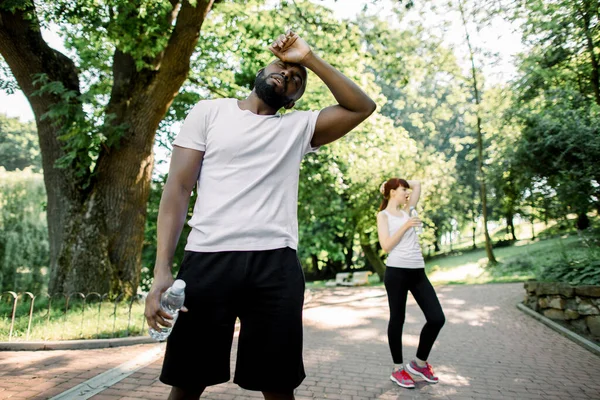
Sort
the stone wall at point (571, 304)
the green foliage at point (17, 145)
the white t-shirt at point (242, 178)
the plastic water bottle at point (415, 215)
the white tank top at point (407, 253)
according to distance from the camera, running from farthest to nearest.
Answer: the green foliage at point (17, 145) < the stone wall at point (571, 304) < the plastic water bottle at point (415, 215) < the white tank top at point (407, 253) < the white t-shirt at point (242, 178)

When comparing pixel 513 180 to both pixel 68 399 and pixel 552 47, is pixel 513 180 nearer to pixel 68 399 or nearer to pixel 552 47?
pixel 552 47

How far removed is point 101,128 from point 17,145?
40118 mm

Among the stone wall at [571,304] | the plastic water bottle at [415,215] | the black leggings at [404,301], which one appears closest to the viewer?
the black leggings at [404,301]

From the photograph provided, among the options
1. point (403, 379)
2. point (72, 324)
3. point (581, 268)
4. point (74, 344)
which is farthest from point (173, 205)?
point (581, 268)

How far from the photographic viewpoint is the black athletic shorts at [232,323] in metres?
2.01

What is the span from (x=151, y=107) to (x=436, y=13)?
7014 millimetres

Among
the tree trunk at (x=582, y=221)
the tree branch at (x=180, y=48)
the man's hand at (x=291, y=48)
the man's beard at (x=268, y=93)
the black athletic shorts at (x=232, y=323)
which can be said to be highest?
the tree branch at (x=180, y=48)

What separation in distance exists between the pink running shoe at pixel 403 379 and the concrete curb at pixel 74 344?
373cm

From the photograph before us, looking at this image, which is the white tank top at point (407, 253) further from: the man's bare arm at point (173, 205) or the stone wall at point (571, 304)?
the stone wall at point (571, 304)

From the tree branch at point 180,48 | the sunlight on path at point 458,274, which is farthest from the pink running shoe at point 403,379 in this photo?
the sunlight on path at point 458,274

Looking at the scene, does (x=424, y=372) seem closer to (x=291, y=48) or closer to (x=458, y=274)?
(x=291, y=48)

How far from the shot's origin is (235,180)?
6.86 ft

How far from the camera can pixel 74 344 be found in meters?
5.98

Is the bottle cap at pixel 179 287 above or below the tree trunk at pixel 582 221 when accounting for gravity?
below
